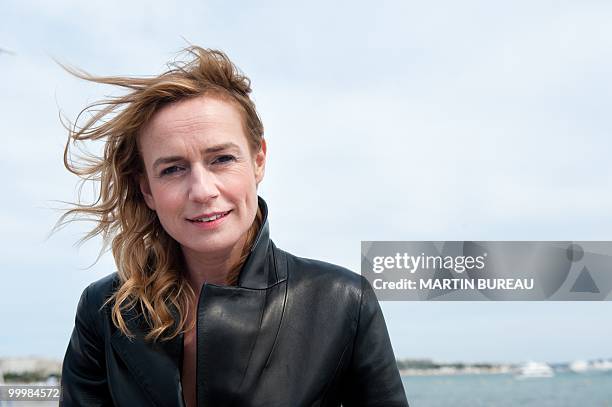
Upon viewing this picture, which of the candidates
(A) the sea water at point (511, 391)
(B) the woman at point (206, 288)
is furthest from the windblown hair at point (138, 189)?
(A) the sea water at point (511, 391)

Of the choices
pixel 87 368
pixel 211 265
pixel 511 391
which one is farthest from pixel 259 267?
pixel 511 391

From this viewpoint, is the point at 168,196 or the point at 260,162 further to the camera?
the point at 260,162

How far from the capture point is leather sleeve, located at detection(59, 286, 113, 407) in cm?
274

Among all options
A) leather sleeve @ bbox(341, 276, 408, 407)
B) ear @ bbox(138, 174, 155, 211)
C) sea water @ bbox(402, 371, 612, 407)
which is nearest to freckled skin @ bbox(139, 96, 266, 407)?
ear @ bbox(138, 174, 155, 211)

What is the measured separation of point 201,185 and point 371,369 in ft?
2.75

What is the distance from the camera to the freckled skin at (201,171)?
2373 mm

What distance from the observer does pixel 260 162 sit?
2654mm

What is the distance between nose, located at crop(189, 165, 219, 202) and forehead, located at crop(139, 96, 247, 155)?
0.28 feet

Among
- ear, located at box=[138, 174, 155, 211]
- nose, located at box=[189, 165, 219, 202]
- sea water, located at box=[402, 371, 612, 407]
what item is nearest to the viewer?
nose, located at box=[189, 165, 219, 202]

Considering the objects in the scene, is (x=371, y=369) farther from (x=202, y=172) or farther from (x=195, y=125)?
(x=195, y=125)

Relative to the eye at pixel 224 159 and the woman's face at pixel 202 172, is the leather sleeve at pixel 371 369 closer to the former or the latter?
the woman's face at pixel 202 172

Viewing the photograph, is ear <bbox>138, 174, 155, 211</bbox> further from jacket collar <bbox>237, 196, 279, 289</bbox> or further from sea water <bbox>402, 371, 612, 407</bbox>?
sea water <bbox>402, 371, 612, 407</bbox>

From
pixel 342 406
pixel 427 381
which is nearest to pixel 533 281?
pixel 342 406

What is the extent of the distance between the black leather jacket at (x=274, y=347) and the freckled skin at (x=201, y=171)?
0.17 meters
